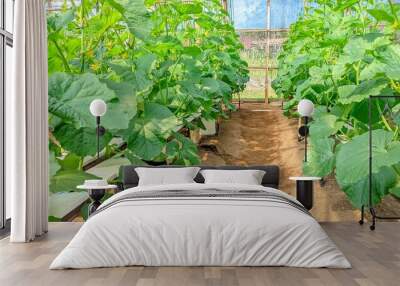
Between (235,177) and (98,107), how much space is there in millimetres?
1285

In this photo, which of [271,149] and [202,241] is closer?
[202,241]

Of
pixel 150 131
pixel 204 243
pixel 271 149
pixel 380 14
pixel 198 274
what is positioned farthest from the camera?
pixel 271 149

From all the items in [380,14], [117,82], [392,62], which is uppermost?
[380,14]

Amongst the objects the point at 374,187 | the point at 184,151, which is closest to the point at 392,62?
the point at 374,187

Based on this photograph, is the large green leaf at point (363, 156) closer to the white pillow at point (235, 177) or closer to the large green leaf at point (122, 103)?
the white pillow at point (235, 177)

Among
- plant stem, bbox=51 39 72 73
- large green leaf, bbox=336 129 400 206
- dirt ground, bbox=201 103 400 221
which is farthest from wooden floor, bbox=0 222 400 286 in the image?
dirt ground, bbox=201 103 400 221

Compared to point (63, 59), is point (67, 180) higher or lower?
lower

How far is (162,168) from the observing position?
18.9ft

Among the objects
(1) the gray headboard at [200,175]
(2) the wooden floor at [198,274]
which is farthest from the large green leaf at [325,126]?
(2) the wooden floor at [198,274]

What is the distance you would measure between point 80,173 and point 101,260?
1.89m

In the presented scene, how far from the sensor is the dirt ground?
7.61 metres

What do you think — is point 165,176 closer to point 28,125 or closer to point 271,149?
point 28,125

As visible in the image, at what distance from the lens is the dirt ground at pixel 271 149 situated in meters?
7.61

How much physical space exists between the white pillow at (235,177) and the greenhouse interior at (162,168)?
13mm
